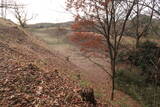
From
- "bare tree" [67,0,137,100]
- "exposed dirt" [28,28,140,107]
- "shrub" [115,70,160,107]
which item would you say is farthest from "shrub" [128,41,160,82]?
"bare tree" [67,0,137,100]

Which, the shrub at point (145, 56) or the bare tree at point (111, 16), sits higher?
the bare tree at point (111, 16)

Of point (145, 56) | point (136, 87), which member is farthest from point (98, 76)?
point (145, 56)

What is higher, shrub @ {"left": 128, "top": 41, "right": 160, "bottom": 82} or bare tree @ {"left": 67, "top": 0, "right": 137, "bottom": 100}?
bare tree @ {"left": 67, "top": 0, "right": 137, "bottom": 100}

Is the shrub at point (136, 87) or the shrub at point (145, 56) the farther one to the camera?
the shrub at point (145, 56)

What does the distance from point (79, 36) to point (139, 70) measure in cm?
600

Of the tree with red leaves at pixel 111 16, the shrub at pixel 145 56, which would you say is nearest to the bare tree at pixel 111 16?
the tree with red leaves at pixel 111 16

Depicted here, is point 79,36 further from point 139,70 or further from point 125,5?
point 125,5

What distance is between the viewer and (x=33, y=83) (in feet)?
14.3

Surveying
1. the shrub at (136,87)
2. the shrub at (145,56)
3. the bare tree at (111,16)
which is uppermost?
the bare tree at (111,16)

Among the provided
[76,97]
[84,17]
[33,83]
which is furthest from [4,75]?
[84,17]

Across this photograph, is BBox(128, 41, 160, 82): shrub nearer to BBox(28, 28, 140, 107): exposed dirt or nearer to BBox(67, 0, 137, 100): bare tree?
BBox(28, 28, 140, 107): exposed dirt

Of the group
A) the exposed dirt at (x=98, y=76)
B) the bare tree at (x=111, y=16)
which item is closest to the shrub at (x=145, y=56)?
the exposed dirt at (x=98, y=76)

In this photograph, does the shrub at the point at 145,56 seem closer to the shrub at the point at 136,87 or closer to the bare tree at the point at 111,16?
the shrub at the point at 136,87

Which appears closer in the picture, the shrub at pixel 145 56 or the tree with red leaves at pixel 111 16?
the tree with red leaves at pixel 111 16
